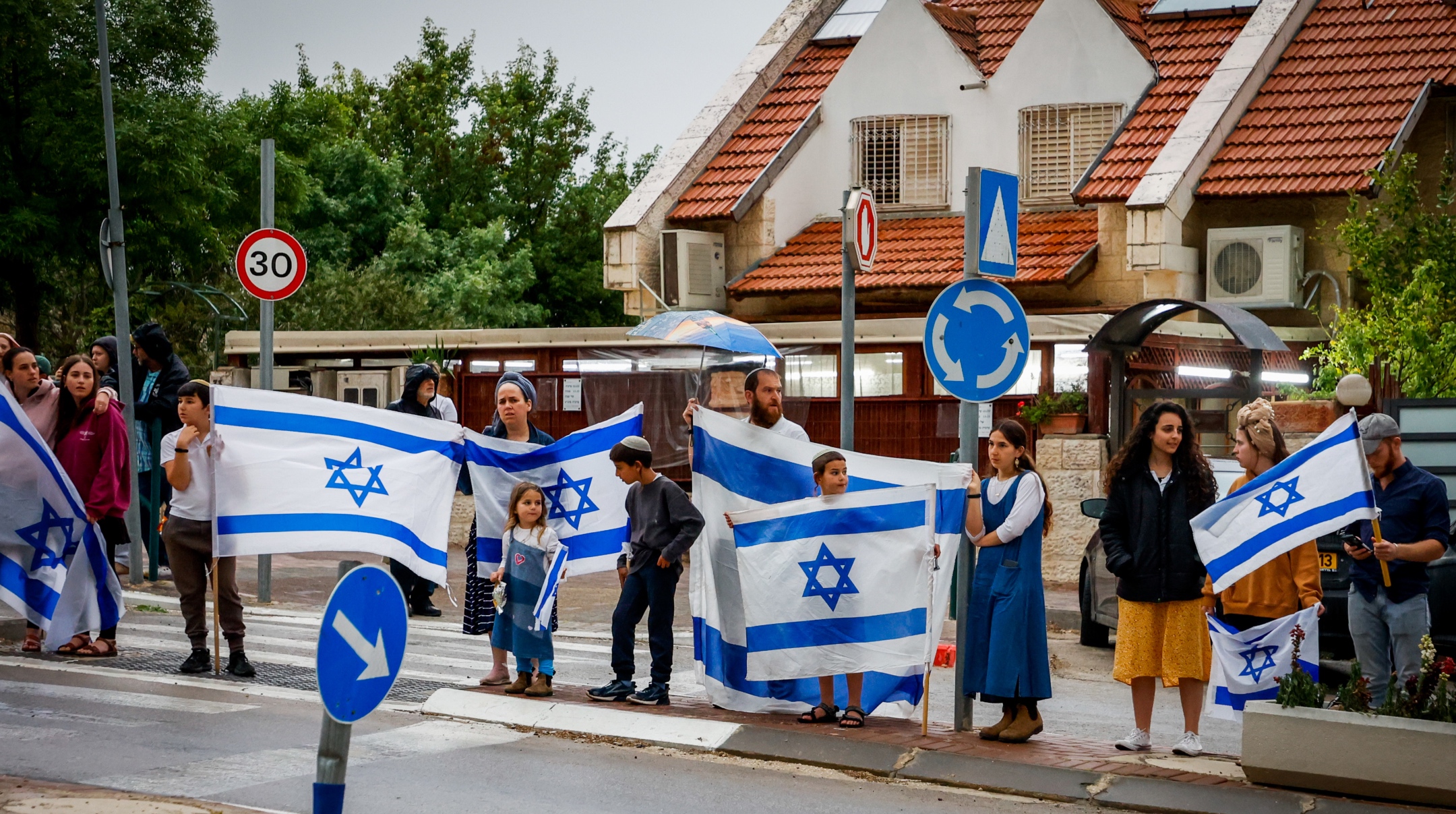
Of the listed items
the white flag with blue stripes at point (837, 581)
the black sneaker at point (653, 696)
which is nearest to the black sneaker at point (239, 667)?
the black sneaker at point (653, 696)

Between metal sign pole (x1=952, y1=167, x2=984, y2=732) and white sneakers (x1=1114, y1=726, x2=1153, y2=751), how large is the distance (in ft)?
2.78

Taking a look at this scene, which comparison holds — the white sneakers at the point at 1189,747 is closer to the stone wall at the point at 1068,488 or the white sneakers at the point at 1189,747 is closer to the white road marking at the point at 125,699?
the white road marking at the point at 125,699

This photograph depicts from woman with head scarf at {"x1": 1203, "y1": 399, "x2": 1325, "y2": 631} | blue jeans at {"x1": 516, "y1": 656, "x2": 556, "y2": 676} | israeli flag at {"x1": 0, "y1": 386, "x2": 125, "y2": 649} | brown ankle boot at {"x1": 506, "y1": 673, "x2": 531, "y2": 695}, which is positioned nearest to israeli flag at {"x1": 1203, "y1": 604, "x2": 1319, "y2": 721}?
woman with head scarf at {"x1": 1203, "y1": 399, "x2": 1325, "y2": 631}

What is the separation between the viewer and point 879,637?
9.25 meters

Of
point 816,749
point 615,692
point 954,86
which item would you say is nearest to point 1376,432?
point 816,749

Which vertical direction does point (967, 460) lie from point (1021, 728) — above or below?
above

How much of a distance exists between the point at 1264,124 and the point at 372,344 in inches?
555

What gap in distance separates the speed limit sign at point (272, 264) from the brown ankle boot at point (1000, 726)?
8.04m

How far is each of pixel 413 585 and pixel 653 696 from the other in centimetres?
562

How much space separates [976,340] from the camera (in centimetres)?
923

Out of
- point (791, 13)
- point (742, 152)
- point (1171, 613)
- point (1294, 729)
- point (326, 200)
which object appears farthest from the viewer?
point (326, 200)

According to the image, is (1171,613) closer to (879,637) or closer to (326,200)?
(879,637)

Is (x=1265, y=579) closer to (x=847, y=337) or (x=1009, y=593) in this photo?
(x=1009, y=593)

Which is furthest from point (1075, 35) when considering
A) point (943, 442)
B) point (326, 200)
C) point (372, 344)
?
point (326, 200)
